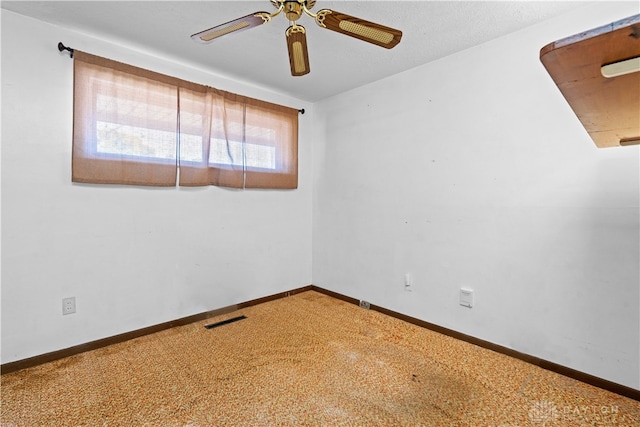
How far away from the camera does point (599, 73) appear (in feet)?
2.49

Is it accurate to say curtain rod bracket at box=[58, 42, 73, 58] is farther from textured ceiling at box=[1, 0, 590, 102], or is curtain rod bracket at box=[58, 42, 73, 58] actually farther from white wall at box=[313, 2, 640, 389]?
white wall at box=[313, 2, 640, 389]

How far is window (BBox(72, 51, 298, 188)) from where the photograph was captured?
228 cm

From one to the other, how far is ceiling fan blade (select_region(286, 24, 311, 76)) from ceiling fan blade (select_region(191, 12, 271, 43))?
13cm

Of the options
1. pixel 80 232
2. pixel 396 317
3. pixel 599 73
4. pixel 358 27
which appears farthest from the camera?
pixel 396 317

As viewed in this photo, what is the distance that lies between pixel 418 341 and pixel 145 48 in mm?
3157

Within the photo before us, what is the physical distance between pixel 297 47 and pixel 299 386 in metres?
1.92

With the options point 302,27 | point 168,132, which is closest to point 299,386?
point 302,27

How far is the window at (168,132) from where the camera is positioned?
2283 millimetres

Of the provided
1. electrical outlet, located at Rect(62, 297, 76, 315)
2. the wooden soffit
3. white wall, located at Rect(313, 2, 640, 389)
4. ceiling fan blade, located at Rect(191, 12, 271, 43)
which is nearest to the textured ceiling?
white wall, located at Rect(313, 2, 640, 389)

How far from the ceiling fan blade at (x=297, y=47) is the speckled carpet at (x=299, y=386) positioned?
73.8 inches

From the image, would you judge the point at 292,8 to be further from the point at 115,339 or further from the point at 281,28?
the point at 115,339

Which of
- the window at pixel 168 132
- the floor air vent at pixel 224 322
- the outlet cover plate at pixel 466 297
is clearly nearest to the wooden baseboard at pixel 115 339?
the floor air vent at pixel 224 322

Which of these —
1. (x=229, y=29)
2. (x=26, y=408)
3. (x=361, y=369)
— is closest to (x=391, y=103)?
(x=229, y=29)

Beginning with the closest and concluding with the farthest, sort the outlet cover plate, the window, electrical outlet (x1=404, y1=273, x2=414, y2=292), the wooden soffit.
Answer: the wooden soffit → the window → the outlet cover plate → electrical outlet (x1=404, y1=273, x2=414, y2=292)
